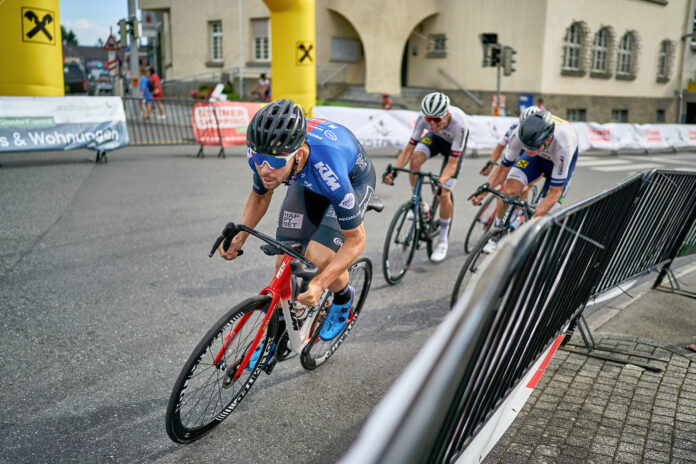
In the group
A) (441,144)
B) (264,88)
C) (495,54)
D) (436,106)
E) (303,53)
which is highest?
(495,54)

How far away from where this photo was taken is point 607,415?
11.0ft

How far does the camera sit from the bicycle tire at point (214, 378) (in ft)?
9.87

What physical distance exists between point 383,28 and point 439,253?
1062 inches

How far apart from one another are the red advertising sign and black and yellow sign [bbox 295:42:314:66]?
3.13 metres

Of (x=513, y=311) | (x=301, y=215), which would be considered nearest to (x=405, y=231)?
(x=301, y=215)

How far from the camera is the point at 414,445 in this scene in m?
1.18

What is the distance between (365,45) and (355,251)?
30.1 metres

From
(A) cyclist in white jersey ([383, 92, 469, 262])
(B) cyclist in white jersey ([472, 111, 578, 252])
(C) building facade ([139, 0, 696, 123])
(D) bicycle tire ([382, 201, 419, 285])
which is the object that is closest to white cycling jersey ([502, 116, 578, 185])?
(B) cyclist in white jersey ([472, 111, 578, 252])

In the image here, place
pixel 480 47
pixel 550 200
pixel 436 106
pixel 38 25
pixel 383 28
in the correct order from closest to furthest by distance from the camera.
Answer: pixel 550 200 < pixel 436 106 < pixel 38 25 < pixel 480 47 < pixel 383 28

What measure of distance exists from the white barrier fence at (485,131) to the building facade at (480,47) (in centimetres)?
813

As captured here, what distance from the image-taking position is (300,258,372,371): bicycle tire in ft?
13.0

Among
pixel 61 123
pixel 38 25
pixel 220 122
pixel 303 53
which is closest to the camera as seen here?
pixel 61 123

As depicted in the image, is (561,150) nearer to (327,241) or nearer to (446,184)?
(446,184)

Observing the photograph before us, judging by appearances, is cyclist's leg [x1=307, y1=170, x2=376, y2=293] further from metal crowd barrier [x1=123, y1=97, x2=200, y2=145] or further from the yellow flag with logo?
metal crowd barrier [x1=123, y1=97, x2=200, y2=145]
